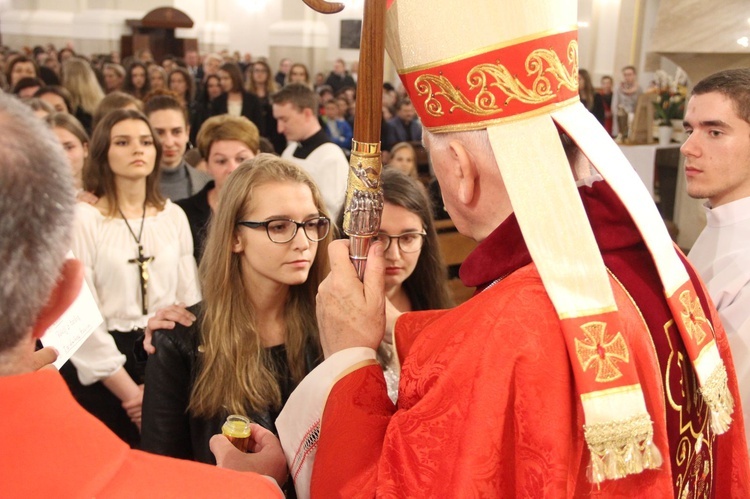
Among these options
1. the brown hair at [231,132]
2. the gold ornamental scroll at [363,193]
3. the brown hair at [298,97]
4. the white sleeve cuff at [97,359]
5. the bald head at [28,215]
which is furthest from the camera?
the brown hair at [298,97]


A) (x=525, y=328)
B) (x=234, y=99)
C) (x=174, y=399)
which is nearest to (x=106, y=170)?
(x=174, y=399)

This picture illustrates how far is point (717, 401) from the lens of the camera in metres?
1.58

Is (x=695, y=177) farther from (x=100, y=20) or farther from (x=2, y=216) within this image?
(x=100, y=20)

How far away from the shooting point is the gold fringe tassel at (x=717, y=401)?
5.16 ft

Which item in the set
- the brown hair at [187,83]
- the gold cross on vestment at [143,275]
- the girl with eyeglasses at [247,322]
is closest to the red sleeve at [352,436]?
the girl with eyeglasses at [247,322]

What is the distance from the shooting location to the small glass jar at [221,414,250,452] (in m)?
1.85

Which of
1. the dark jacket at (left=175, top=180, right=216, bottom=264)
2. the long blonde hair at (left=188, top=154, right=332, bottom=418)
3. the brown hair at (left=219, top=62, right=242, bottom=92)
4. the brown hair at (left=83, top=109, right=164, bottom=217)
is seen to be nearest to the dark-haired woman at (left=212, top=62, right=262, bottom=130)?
the brown hair at (left=219, top=62, right=242, bottom=92)

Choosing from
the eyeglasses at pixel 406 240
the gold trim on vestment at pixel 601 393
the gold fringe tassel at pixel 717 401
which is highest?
the eyeglasses at pixel 406 240

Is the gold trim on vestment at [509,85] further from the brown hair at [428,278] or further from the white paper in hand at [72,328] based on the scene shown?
the brown hair at [428,278]

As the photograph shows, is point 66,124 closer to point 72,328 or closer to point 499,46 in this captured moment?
point 72,328

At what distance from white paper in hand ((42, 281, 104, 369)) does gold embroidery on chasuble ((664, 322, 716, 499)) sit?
4.10 ft

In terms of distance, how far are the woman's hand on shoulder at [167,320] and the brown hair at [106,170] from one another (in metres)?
1.53

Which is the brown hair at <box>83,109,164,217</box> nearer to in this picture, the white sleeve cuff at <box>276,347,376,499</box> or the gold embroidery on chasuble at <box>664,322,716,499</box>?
the white sleeve cuff at <box>276,347,376,499</box>

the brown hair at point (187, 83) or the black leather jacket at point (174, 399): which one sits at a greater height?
the brown hair at point (187, 83)
